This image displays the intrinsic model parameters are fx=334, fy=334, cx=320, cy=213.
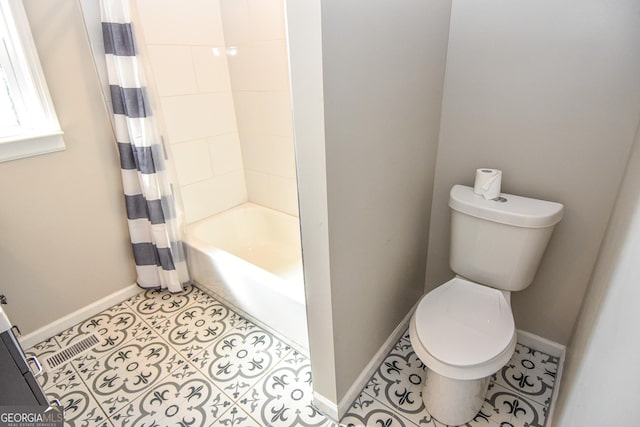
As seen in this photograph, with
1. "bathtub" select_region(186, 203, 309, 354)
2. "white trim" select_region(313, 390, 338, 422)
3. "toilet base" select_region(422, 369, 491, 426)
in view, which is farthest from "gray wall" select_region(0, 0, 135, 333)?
"toilet base" select_region(422, 369, 491, 426)

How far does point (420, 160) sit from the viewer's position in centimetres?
149

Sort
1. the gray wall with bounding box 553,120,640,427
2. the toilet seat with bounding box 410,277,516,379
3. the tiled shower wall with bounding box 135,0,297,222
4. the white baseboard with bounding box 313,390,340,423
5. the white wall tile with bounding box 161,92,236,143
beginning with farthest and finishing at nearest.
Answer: the white wall tile with bounding box 161,92,236,143
the tiled shower wall with bounding box 135,0,297,222
the white baseboard with bounding box 313,390,340,423
the toilet seat with bounding box 410,277,516,379
the gray wall with bounding box 553,120,640,427

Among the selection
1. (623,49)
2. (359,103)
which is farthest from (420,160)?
(623,49)

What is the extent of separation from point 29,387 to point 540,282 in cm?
186

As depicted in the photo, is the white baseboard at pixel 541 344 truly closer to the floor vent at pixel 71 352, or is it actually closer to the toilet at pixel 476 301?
the toilet at pixel 476 301

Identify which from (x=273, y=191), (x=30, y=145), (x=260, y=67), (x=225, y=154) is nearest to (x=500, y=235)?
(x=273, y=191)

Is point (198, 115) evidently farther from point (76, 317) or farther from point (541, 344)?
point (541, 344)

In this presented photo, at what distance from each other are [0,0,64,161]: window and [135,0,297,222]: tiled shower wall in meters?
0.47

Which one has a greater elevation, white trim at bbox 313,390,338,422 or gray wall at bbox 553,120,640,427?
gray wall at bbox 553,120,640,427

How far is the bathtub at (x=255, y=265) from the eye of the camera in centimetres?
163

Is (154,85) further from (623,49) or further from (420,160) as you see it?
(623,49)

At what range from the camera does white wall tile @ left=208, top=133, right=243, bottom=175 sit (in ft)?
7.41

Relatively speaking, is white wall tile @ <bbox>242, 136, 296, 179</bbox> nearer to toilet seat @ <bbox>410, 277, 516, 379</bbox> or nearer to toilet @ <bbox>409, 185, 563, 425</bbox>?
toilet @ <bbox>409, 185, 563, 425</bbox>

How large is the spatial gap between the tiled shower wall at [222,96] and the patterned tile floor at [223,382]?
831mm
